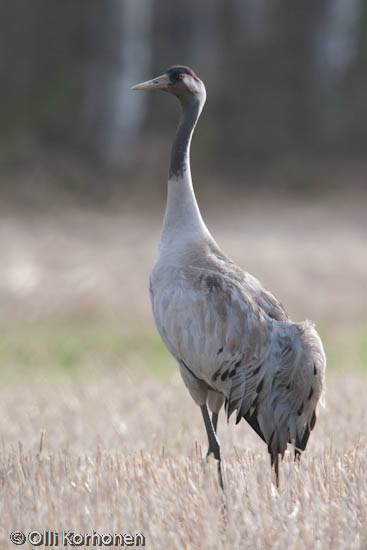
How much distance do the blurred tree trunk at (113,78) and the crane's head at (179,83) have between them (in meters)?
12.2

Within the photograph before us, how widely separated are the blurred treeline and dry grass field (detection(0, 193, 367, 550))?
233cm

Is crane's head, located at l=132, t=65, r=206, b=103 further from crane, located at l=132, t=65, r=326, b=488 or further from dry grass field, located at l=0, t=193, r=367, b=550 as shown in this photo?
dry grass field, located at l=0, t=193, r=367, b=550

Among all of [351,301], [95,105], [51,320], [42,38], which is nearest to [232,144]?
[95,105]

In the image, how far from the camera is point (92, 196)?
17969 mm

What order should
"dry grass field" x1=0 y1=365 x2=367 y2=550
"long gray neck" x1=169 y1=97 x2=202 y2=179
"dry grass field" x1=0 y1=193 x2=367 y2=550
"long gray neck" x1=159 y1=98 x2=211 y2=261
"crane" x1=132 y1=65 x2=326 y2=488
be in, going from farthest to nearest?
"long gray neck" x1=169 y1=97 x2=202 y2=179 < "long gray neck" x1=159 y1=98 x2=211 y2=261 < "crane" x1=132 y1=65 x2=326 y2=488 < "dry grass field" x1=0 y1=193 x2=367 y2=550 < "dry grass field" x1=0 y1=365 x2=367 y2=550

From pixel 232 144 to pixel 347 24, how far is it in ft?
13.4

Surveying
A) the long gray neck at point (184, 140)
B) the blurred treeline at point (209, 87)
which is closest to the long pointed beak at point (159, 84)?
the long gray neck at point (184, 140)

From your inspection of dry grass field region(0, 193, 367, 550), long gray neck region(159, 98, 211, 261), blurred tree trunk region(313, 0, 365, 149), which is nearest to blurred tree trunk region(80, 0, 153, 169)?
dry grass field region(0, 193, 367, 550)

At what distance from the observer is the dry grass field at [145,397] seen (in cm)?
411

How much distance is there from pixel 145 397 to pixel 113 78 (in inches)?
440

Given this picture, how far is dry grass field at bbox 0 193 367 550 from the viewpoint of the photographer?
4.11 m

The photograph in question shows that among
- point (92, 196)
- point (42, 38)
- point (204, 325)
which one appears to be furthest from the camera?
point (42, 38)

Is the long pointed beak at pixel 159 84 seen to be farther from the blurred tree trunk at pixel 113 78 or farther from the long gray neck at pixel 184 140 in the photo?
the blurred tree trunk at pixel 113 78

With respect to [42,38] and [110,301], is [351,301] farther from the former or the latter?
[42,38]
